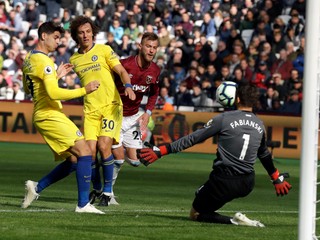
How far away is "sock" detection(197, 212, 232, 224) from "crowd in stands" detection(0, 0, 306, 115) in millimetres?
15126

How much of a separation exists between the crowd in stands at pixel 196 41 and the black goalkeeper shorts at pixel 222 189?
597 inches

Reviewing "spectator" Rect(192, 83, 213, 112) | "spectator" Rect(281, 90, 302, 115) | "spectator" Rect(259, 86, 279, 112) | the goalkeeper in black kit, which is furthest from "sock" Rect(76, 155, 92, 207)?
"spectator" Rect(192, 83, 213, 112)

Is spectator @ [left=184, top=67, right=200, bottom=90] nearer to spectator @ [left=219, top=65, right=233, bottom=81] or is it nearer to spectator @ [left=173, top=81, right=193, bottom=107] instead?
spectator @ [left=173, top=81, right=193, bottom=107]

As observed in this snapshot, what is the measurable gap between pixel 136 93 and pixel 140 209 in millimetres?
2523

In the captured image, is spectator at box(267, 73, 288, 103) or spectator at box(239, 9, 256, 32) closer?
spectator at box(267, 73, 288, 103)

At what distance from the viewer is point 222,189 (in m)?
12.2

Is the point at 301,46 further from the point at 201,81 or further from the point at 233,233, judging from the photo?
the point at 233,233

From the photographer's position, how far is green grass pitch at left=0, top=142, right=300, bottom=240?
1103 cm

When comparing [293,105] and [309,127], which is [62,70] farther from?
[293,105]

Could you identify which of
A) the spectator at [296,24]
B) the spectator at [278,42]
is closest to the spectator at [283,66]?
the spectator at [278,42]

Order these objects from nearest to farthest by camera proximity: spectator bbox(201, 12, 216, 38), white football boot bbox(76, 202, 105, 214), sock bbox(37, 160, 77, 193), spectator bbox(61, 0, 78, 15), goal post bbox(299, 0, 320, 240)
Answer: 1. goal post bbox(299, 0, 320, 240)
2. white football boot bbox(76, 202, 105, 214)
3. sock bbox(37, 160, 77, 193)
4. spectator bbox(201, 12, 216, 38)
5. spectator bbox(61, 0, 78, 15)

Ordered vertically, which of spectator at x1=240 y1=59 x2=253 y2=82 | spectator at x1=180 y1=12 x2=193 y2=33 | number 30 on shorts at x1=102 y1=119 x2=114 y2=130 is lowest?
spectator at x1=240 y1=59 x2=253 y2=82

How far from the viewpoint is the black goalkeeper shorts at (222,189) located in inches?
481

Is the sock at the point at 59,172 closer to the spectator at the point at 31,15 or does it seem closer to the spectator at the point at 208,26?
the spectator at the point at 208,26
